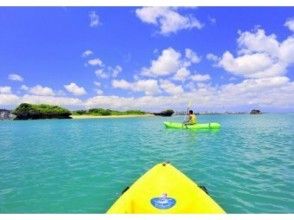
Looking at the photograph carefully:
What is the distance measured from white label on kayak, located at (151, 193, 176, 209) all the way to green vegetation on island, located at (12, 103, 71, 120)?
71481 mm

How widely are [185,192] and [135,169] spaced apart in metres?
5.46

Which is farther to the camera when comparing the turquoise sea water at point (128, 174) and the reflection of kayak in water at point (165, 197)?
the turquoise sea water at point (128, 174)

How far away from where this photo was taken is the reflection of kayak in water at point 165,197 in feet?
19.7

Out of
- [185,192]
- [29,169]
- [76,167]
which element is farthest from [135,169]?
[185,192]

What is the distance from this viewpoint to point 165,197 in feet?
20.7

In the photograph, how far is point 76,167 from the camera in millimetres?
12656

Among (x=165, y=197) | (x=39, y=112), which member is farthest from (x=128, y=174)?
(x=39, y=112)

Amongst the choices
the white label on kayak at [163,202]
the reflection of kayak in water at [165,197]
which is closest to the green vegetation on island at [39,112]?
the reflection of kayak in water at [165,197]

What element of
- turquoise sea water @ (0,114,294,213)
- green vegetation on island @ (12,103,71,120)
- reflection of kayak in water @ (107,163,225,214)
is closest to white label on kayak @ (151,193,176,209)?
reflection of kayak in water @ (107,163,225,214)

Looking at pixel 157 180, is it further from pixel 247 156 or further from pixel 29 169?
pixel 247 156

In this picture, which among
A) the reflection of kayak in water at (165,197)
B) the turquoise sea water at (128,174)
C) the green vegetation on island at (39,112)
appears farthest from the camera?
the green vegetation on island at (39,112)

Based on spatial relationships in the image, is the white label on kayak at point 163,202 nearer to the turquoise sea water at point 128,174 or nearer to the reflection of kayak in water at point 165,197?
the reflection of kayak in water at point 165,197

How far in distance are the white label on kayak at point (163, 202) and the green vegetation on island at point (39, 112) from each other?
71481 millimetres

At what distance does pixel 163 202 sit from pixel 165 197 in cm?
14
